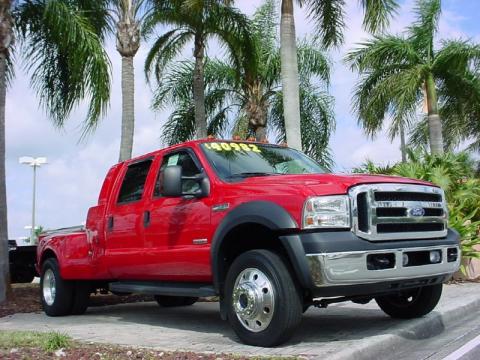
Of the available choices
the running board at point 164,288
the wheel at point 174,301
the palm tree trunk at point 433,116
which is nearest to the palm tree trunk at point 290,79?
the wheel at point 174,301

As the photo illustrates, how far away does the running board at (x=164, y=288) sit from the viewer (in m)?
6.51

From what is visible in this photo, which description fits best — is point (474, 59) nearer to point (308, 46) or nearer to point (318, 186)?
point (308, 46)

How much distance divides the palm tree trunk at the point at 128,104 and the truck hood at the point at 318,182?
29.0ft

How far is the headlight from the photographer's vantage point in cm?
551

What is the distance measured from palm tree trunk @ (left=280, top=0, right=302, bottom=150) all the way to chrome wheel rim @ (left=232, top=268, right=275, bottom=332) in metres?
7.58

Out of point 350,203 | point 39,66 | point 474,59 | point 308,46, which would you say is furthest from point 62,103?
point 474,59

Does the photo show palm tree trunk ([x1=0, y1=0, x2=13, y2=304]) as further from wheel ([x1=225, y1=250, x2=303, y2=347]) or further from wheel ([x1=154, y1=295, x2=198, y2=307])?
wheel ([x1=225, y1=250, x2=303, y2=347])

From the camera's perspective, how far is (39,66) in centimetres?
1298

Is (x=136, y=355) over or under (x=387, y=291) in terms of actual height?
under

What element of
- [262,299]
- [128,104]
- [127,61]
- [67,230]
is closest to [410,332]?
[262,299]

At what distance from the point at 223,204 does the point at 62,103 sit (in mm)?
7956

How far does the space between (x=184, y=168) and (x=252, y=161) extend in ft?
2.63

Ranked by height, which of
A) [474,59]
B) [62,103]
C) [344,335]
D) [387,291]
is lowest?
[344,335]

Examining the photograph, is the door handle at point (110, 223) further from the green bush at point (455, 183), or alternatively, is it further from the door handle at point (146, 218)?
the green bush at point (455, 183)
